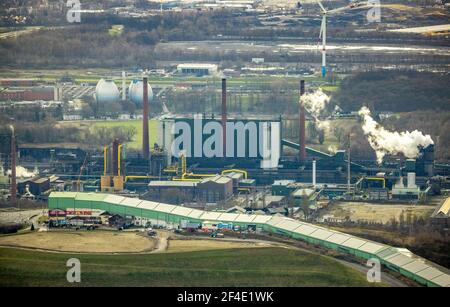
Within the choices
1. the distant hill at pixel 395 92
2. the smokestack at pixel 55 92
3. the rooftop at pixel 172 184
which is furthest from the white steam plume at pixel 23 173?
the distant hill at pixel 395 92

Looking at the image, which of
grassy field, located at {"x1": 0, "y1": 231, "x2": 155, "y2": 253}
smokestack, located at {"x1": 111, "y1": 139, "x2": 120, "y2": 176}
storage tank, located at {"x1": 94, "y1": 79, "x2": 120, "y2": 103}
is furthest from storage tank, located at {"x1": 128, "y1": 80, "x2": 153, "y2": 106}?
grassy field, located at {"x1": 0, "y1": 231, "x2": 155, "y2": 253}

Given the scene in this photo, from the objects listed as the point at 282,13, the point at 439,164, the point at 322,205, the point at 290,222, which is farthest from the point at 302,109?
the point at 282,13

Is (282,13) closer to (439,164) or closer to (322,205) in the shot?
(439,164)

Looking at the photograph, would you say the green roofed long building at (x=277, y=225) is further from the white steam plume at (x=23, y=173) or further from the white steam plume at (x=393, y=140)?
the white steam plume at (x=393, y=140)

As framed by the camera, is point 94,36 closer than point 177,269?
No

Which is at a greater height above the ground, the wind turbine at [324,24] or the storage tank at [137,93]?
the wind turbine at [324,24]
